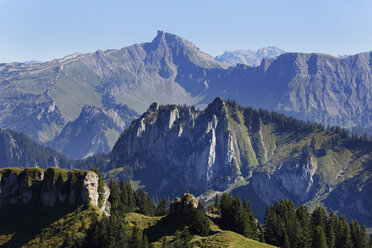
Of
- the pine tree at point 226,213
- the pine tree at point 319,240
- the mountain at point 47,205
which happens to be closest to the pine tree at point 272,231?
the pine tree at point 319,240

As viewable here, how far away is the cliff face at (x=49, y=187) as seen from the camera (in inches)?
4732

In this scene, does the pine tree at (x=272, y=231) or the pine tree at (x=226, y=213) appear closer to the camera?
the pine tree at (x=272, y=231)

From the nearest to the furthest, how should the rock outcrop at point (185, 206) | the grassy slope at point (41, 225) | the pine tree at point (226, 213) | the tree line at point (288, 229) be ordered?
the grassy slope at point (41, 225), the tree line at point (288, 229), the rock outcrop at point (185, 206), the pine tree at point (226, 213)

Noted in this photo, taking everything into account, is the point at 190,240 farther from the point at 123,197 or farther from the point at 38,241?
the point at 123,197

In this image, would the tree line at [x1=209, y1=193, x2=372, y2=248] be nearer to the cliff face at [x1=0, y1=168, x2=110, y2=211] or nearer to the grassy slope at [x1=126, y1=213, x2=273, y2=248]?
the grassy slope at [x1=126, y1=213, x2=273, y2=248]

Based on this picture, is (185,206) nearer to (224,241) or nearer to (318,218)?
(224,241)

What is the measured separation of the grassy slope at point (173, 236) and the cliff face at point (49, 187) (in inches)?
570

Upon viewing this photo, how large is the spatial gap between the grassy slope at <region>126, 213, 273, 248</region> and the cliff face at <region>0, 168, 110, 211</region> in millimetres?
14469

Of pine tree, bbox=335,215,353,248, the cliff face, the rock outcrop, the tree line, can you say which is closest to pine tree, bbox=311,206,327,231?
the tree line

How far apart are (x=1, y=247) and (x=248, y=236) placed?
6849cm

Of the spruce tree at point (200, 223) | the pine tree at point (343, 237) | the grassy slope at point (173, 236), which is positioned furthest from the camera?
the pine tree at point (343, 237)

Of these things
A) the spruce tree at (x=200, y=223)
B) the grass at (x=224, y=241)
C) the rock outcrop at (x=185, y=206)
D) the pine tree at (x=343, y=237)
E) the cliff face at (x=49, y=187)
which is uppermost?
the cliff face at (x=49, y=187)

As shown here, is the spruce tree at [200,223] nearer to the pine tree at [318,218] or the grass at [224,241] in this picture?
the grass at [224,241]

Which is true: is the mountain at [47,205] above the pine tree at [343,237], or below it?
above
